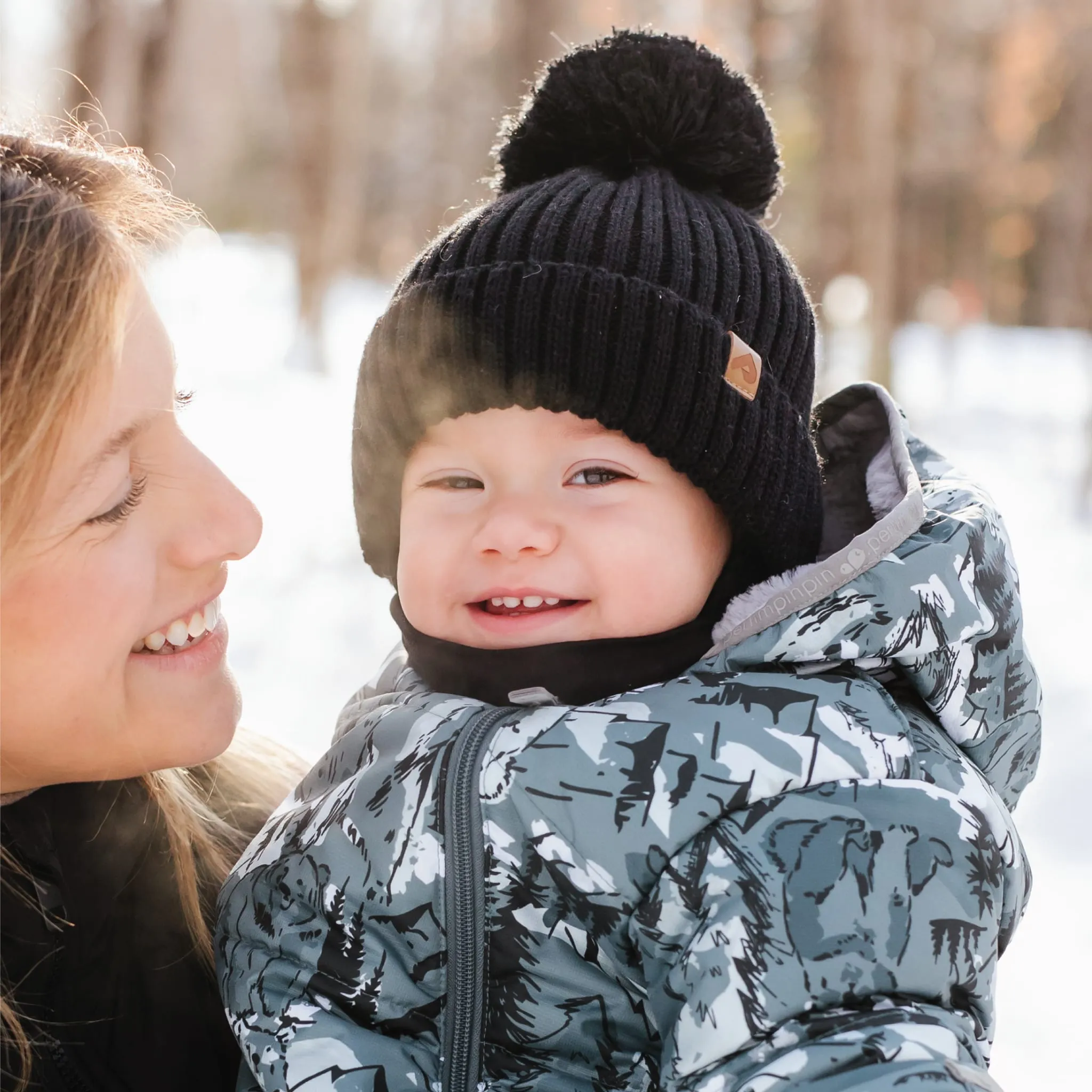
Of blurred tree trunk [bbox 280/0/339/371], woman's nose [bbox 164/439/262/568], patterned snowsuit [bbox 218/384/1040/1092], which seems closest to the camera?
patterned snowsuit [bbox 218/384/1040/1092]

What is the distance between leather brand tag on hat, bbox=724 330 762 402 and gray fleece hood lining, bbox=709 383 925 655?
243mm

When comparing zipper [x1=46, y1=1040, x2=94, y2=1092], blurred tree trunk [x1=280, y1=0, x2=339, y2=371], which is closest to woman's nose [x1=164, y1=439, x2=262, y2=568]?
zipper [x1=46, y1=1040, x2=94, y2=1092]

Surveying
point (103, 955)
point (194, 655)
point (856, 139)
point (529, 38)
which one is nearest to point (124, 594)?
point (194, 655)

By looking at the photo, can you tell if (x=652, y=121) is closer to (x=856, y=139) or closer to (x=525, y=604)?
(x=525, y=604)

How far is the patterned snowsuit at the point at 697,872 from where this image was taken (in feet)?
3.71

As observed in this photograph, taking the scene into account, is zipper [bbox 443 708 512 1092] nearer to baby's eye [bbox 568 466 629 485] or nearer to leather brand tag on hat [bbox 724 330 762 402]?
baby's eye [bbox 568 466 629 485]

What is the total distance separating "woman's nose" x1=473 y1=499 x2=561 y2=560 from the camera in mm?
1483

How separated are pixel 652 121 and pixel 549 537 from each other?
2.34ft

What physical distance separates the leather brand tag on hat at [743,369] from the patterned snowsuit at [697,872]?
285 millimetres

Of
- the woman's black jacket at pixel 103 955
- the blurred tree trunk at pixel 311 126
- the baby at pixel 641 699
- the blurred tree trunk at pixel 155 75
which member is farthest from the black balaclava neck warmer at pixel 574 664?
the blurred tree trunk at pixel 311 126

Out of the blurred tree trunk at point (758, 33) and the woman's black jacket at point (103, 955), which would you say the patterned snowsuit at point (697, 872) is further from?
the blurred tree trunk at point (758, 33)

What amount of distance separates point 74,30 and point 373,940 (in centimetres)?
835

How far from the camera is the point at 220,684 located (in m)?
1.46

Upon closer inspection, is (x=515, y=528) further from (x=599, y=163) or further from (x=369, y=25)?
(x=369, y=25)
